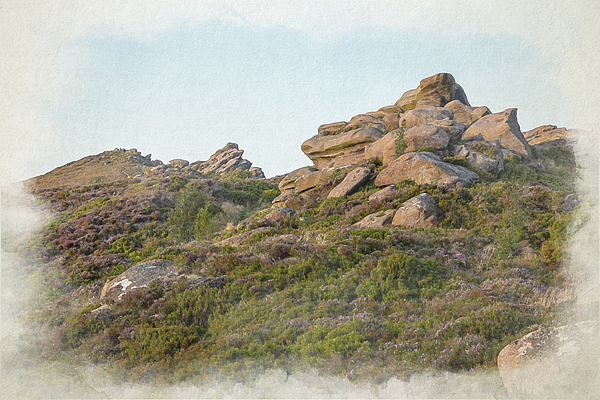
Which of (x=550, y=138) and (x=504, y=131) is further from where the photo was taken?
(x=550, y=138)

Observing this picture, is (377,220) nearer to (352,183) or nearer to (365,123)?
(352,183)

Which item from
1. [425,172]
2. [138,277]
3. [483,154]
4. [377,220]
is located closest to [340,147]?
[483,154]

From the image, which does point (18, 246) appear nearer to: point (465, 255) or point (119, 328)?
point (119, 328)

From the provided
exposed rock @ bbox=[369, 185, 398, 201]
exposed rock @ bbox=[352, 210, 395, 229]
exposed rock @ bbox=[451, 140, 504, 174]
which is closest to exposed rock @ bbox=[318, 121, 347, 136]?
exposed rock @ bbox=[451, 140, 504, 174]

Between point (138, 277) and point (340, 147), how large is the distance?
24731 mm

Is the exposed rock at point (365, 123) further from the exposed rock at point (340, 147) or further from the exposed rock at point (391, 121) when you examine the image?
the exposed rock at point (340, 147)

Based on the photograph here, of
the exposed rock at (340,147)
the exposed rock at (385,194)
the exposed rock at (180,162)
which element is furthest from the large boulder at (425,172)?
the exposed rock at (180,162)

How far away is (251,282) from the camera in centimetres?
1044

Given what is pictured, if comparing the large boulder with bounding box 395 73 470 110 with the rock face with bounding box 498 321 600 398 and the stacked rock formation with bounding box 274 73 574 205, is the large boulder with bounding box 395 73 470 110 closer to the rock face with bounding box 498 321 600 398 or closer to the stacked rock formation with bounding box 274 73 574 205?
the stacked rock formation with bounding box 274 73 574 205

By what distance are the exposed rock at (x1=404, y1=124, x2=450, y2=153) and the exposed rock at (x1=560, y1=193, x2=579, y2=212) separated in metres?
9.87

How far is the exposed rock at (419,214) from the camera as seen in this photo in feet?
52.1

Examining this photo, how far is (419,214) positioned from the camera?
16.2 m

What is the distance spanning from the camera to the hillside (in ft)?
23.4

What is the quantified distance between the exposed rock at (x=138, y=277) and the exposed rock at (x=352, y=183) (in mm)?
13674
